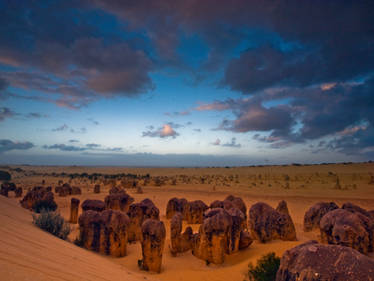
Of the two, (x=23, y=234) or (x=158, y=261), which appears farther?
(x=158, y=261)

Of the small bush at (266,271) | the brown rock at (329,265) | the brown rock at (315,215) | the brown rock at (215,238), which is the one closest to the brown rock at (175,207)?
the brown rock at (315,215)

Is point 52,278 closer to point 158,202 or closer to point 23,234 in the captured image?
point 23,234

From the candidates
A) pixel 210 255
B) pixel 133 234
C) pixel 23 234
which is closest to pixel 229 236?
pixel 210 255

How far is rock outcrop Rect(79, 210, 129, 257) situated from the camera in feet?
26.8

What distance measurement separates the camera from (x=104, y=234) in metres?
8.18

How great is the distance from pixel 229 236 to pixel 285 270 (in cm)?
441

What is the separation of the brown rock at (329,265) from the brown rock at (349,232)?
3646mm

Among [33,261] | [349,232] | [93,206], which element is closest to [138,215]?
[93,206]

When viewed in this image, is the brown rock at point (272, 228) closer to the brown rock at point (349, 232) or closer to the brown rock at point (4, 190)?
the brown rock at point (349, 232)

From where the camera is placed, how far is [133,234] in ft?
34.2

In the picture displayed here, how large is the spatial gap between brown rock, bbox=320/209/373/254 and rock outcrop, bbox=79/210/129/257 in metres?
6.40

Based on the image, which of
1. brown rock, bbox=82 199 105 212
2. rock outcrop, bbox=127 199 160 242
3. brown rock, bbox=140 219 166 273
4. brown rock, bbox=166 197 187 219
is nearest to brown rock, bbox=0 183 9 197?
brown rock, bbox=82 199 105 212

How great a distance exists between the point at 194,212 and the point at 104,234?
6.90m

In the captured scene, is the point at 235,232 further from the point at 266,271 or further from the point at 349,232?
the point at 349,232
